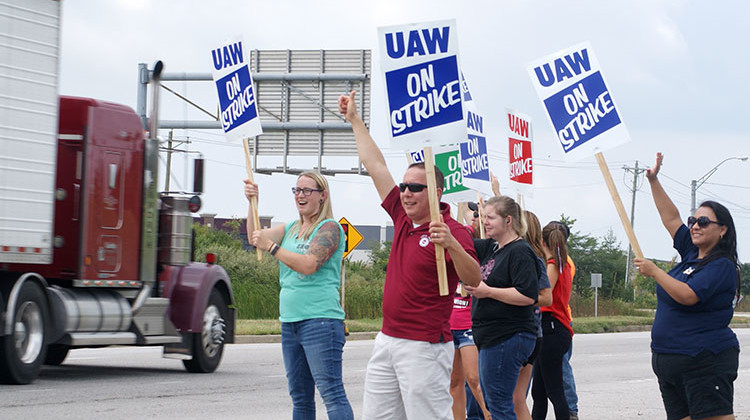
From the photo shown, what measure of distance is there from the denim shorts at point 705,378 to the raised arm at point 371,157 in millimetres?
1997

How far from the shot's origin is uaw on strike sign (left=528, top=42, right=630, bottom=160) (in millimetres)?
8109

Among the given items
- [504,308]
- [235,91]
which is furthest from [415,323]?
[235,91]

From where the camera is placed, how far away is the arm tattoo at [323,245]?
23.2 feet

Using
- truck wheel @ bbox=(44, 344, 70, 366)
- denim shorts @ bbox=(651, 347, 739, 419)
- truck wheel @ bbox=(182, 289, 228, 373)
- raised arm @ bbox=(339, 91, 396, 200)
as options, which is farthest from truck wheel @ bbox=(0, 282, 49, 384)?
denim shorts @ bbox=(651, 347, 739, 419)

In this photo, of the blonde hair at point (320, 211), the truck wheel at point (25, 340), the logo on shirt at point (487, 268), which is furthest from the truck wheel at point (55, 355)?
the logo on shirt at point (487, 268)

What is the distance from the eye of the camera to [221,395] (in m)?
12.5

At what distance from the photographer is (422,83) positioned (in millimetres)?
6438

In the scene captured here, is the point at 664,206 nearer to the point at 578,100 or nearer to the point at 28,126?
the point at 578,100

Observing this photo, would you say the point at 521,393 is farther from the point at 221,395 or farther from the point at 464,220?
the point at 221,395

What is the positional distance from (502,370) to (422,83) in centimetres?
202

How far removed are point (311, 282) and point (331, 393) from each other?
69 centimetres

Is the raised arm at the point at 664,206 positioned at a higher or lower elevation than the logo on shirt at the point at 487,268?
higher

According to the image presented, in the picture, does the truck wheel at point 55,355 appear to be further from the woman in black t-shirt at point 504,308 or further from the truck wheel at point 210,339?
the woman in black t-shirt at point 504,308

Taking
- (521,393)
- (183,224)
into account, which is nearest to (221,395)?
(183,224)
